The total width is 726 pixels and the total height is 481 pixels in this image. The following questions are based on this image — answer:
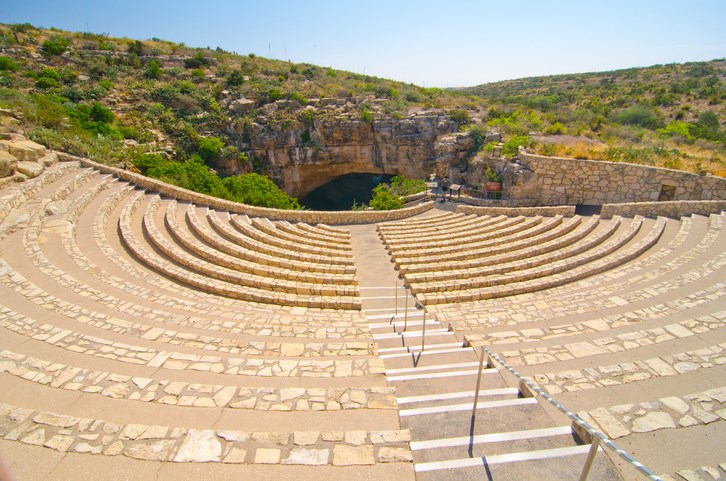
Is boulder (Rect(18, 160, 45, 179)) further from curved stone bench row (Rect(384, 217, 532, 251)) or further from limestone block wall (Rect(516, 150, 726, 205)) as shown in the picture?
limestone block wall (Rect(516, 150, 726, 205))

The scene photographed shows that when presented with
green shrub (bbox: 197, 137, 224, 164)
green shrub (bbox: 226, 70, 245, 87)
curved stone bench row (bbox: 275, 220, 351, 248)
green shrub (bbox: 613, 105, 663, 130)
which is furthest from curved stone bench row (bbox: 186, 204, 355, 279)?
green shrub (bbox: 613, 105, 663, 130)

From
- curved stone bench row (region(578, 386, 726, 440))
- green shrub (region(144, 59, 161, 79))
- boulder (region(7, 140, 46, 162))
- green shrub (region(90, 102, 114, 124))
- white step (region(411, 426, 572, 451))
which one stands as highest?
green shrub (region(144, 59, 161, 79))

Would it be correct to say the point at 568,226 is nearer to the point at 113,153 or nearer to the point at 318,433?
the point at 318,433

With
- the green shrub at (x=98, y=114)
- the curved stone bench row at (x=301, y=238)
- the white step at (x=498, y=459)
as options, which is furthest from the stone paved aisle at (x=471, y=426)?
the green shrub at (x=98, y=114)

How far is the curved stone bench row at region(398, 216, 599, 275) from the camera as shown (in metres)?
10.5

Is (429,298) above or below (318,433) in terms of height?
below

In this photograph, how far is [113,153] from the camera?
55.5 feet

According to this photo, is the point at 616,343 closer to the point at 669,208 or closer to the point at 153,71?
the point at 669,208

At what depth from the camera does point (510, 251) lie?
1126cm

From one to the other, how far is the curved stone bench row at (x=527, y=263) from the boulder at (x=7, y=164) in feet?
42.8

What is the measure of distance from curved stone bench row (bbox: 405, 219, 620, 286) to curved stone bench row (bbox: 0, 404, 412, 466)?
616cm

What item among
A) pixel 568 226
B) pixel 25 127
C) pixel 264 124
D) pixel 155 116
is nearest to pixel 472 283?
pixel 568 226

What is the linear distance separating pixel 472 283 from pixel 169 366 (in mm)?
7409

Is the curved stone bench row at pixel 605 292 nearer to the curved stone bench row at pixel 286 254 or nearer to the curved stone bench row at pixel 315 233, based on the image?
the curved stone bench row at pixel 286 254
